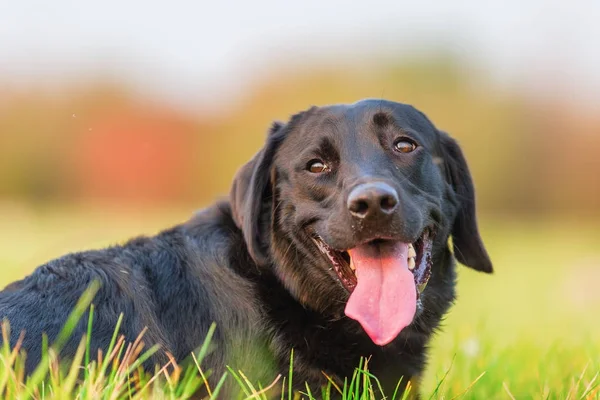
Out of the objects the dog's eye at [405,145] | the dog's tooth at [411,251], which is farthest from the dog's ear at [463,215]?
the dog's tooth at [411,251]

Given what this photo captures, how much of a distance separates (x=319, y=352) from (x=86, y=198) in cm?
4257

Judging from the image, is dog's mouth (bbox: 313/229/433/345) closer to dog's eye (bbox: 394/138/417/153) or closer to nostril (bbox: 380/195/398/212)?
nostril (bbox: 380/195/398/212)

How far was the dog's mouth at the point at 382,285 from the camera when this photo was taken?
339 centimetres

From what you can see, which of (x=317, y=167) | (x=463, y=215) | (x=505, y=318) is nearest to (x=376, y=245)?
(x=317, y=167)

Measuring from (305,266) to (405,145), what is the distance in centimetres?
81

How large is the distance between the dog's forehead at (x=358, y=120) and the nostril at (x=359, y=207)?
0.59 m

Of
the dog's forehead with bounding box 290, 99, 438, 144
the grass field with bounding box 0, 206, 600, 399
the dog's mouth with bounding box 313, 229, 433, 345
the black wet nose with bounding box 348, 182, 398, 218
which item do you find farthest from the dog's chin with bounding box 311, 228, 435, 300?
the dog's forehead with bounding box 290, 99, 438, 144

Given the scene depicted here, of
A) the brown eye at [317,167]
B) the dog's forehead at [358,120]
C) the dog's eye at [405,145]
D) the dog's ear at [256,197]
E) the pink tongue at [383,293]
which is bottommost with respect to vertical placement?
the pink tongue at [383,293]

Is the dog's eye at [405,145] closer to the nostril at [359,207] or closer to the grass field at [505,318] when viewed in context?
the nostril at [359,207]

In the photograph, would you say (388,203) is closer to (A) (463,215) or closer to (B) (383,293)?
(B) (383,293)

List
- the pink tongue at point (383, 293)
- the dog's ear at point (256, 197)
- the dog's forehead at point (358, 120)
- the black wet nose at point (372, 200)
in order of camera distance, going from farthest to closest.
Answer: the dog's forehead at point (358, 120), the dog's ear at point (256, 197), the pink tongue at point (383, 293), the black wet nose at point (372, 200)

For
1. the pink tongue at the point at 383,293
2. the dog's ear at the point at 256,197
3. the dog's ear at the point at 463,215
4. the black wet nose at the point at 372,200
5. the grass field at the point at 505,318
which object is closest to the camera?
the black wet nose at the point at 372,200

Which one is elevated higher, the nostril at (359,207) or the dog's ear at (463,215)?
the nostril at (359,207)

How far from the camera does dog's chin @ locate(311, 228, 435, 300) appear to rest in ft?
11.8
